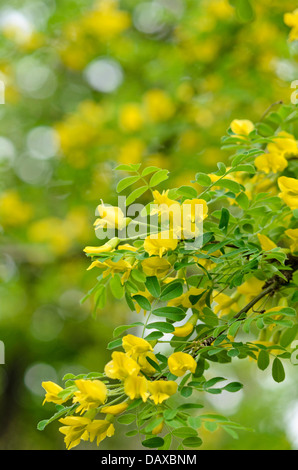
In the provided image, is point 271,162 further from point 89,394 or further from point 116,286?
point 89,394

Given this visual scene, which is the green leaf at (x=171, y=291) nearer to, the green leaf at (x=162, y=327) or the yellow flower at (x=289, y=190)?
the green leaf at (x=162, y=327)

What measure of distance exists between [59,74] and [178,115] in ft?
3.60

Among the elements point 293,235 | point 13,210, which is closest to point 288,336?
point 293,235

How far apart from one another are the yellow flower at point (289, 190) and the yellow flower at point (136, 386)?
0.28 m

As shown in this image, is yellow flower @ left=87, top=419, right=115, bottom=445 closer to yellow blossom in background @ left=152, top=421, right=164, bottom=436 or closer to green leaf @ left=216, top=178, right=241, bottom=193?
yellow blossom in background @ left=152, top=421, right=164, bottom=436

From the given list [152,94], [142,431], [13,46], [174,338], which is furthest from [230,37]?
[142,431]

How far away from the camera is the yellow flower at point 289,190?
629 mm

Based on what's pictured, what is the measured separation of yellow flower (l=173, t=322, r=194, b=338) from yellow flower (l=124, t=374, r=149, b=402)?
9cm

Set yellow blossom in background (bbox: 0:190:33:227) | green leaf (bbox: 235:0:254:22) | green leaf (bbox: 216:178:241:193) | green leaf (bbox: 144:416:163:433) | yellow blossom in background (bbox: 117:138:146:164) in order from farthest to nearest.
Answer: yellow blossom in background (bbox: 0:190:33:227), yellow blossom in background (bbox: 117:138:146:164), green leaf (bbox: 235:0:254:22), green leaf (bbox: 216:178:241:193), green leaf (bbox: 144:416:163:433)

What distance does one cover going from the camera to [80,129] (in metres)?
2.45

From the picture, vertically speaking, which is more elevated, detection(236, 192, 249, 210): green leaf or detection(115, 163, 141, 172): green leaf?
detection(115, 163, 141, 172): green leaf

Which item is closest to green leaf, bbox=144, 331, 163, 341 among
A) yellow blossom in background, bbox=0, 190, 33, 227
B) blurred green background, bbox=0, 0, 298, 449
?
blurred green background, bbox=0, 0, 298, 449

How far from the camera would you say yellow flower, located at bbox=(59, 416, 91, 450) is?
58 centimetres

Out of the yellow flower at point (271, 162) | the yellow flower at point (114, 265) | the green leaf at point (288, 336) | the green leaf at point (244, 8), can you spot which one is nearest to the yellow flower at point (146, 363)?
the yellow flower at point (114, 265)
